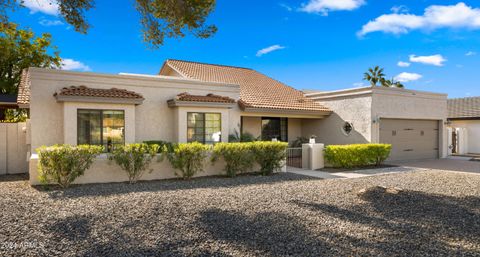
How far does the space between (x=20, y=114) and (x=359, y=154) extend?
33.9 m

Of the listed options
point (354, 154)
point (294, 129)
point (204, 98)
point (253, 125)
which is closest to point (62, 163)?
point (204, 98)

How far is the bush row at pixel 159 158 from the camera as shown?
10.7 m

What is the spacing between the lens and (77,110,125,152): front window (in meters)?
13.7

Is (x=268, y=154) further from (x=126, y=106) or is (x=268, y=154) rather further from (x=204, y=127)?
(x=126, y=106)

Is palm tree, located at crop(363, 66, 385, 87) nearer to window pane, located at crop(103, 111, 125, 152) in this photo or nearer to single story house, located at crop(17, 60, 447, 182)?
single story house, located at crop(17, 60, 447, 182)

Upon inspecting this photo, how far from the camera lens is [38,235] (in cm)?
607

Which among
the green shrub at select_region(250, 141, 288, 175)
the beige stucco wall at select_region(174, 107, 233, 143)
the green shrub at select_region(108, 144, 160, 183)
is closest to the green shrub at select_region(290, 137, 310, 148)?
the beige stucco wall at select_region(174, 107, 233, 143)

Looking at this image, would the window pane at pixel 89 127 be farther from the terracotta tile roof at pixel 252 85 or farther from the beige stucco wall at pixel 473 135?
the beige stucco wall at pixel 473 135

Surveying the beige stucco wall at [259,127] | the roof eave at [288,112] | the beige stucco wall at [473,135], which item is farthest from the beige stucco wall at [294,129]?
the beige stucco wall at [473,135]

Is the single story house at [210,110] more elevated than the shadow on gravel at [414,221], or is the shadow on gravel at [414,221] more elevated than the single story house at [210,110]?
the single story house at [210,110]

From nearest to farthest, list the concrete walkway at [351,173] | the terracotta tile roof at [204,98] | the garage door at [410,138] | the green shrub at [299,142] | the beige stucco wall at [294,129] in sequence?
the concrete walkway at [351,173] < the terracotta tile roof at [204,98] < the garage door at [410,138] < the green shrub at [299,142] < the beige stucco wall at [294,129]

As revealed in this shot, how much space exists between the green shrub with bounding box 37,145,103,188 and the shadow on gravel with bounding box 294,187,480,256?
24.3 ft

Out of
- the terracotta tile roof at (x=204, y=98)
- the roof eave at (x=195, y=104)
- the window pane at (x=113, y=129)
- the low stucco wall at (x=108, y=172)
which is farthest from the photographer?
the terracotta tile roof at (x=204, y=98)

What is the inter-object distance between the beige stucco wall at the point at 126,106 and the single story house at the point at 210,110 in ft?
0.12
